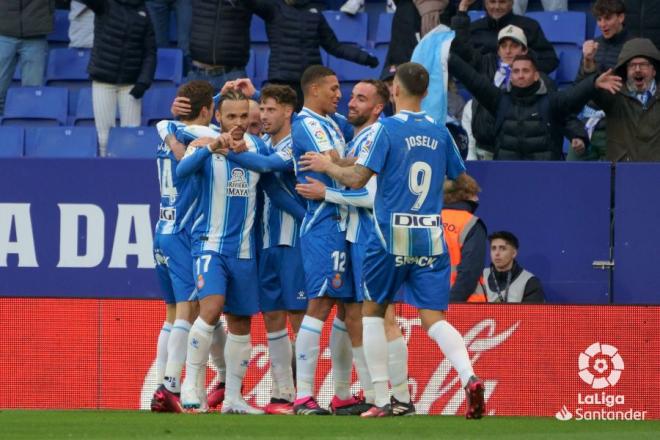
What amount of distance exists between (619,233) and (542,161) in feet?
2.77

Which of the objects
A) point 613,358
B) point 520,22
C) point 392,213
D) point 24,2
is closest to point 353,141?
point 392,213

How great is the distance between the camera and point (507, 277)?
12172mm

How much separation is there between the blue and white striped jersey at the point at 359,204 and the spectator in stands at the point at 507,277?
227cm

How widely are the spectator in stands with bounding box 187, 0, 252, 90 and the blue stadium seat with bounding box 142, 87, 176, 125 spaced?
Result: 3.46 ft

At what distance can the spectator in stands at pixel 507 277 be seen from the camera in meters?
12.1

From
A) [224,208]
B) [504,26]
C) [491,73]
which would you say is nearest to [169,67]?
[504,26]

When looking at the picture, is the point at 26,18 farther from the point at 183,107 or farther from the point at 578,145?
the point at 578,145

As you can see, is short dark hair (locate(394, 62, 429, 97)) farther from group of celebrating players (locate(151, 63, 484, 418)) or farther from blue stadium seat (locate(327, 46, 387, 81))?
blue stadium seat (locate(327, 46, 387, 81))

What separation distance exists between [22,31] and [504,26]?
4.94 m

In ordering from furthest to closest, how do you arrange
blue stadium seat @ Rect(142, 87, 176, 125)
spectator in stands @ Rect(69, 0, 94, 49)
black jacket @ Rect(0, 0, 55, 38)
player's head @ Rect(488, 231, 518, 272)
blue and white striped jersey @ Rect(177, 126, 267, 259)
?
spectator in stands @ Rect(69, 0, 94, 49) < blue stadium seat @ Rect(142, 87, 176, 125) < black jacket @ Rect(0, 0, 55, 38) < player's head @ Rect(488, 231, 518, 272) < blue and white striped jersey @ Rect(177, 126, 267, 259)

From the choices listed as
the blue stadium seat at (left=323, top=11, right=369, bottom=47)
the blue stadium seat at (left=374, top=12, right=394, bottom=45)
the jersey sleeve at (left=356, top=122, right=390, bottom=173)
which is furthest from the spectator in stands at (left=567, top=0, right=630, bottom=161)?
the jersey sleeve at (left=356, top=122, right=390, bottom=173)

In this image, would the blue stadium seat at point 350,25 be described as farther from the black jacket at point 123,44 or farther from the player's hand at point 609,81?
the player's hand at point 609,81

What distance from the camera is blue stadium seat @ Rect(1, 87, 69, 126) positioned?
53.4 feet

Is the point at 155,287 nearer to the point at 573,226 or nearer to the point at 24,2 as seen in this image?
the point at 573,226
